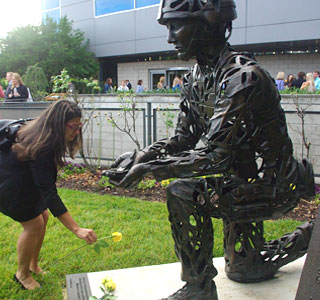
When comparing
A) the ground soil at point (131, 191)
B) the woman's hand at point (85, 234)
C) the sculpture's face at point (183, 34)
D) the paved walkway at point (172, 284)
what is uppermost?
the sculpture's face at point (183, 34)

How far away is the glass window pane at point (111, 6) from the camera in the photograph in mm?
20469

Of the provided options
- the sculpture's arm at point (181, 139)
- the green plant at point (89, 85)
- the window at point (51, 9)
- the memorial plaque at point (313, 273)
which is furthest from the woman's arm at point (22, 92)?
the window at point (51, 9)

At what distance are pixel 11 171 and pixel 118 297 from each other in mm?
1376

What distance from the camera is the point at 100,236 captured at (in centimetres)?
482

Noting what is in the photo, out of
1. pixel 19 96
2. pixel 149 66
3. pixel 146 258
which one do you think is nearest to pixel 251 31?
pixel 149 66

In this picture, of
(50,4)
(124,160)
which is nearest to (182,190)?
(124,160)

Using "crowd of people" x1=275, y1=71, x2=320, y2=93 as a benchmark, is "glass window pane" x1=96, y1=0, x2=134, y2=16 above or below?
above

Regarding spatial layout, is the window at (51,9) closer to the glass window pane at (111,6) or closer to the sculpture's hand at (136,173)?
the glass window pane at (111,6)

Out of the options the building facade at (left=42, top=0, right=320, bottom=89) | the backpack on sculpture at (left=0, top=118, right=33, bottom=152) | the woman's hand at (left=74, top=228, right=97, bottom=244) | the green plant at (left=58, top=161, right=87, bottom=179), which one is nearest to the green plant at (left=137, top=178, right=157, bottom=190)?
the green plant at (left=58, top=161, right=87, bottom=179)

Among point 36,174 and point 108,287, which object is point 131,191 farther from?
point 36,174

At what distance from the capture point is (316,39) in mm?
15227

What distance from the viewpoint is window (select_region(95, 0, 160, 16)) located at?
1981 centimetres

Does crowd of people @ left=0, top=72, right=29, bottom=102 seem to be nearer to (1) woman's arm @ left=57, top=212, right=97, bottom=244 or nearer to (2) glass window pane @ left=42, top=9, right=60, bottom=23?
(1) woman's arm @ left=57, top=212, right=97, bottom=244

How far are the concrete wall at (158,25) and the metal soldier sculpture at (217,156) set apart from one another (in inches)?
551
